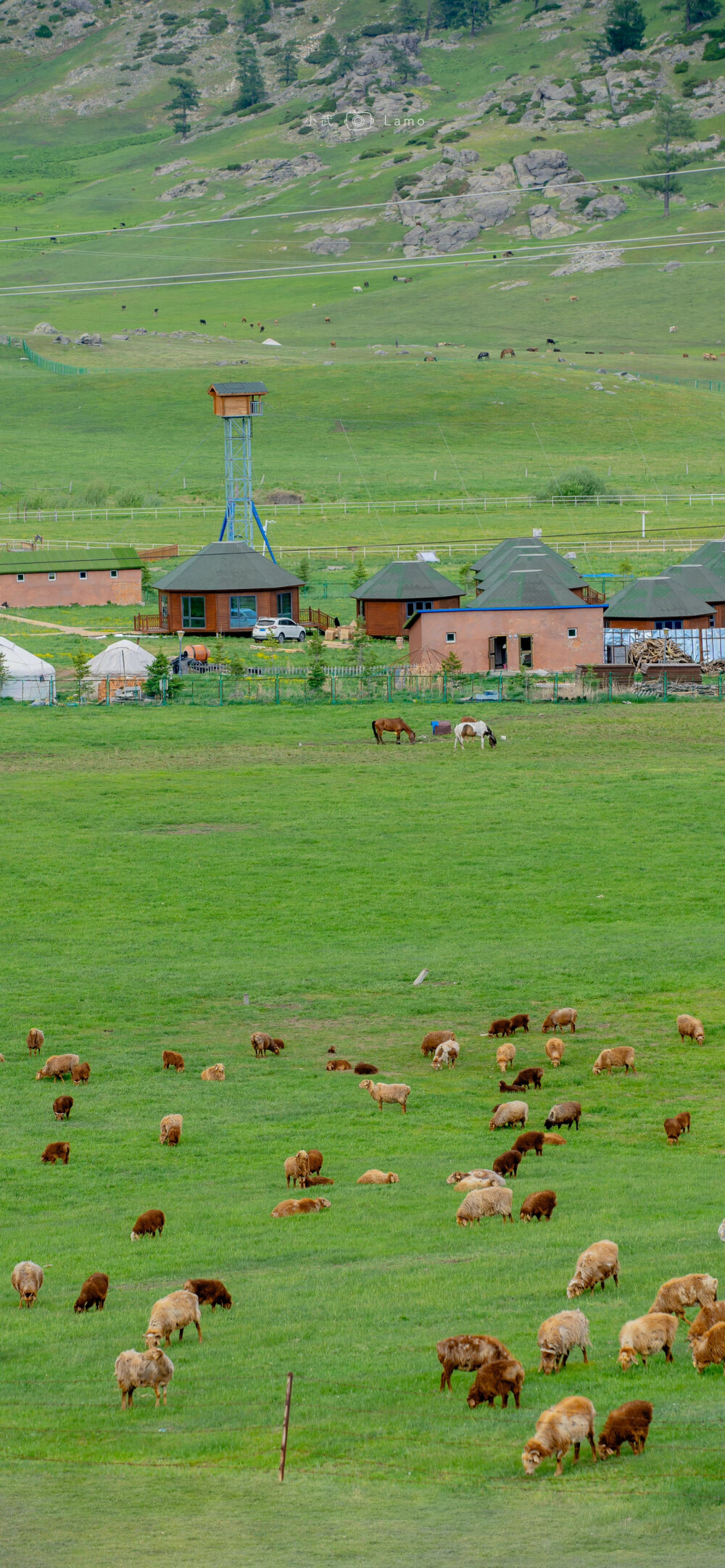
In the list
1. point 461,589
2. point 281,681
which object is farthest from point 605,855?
point 461,589

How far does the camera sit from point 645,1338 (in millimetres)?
15102

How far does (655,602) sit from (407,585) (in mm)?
12839

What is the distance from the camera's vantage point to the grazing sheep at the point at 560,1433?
517 inches

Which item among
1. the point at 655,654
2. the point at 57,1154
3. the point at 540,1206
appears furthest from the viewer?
the point at 655,654

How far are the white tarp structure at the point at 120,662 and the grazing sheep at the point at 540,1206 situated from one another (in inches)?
2118

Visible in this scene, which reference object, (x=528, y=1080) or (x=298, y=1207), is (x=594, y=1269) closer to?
(x=298, y=1207)

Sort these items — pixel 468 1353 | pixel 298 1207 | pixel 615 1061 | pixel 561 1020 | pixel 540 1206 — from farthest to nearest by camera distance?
pixel 561 1020
pixel 615 1061
pixel 298 1207
pixel 540 1206
pixel 468 1353

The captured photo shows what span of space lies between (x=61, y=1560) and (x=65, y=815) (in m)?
37.5

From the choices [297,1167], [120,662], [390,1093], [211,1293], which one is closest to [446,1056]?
[390,1093]

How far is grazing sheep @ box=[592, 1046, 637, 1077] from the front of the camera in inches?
1076

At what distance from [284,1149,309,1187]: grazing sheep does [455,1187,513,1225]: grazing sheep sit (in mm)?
2635

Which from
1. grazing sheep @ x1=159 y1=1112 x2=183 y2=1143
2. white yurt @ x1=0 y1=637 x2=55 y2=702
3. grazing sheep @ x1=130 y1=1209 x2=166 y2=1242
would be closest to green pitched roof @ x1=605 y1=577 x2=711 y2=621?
white yurt @ x1=0 y1=637 x2=55 y2=702

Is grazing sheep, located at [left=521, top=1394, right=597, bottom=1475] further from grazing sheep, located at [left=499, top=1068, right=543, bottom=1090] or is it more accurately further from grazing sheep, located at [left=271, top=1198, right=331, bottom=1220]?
grazing sheep, located at [left=499, top=1068, right=543, bottom=1090]

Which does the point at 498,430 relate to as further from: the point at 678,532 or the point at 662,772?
the point at 662,772
